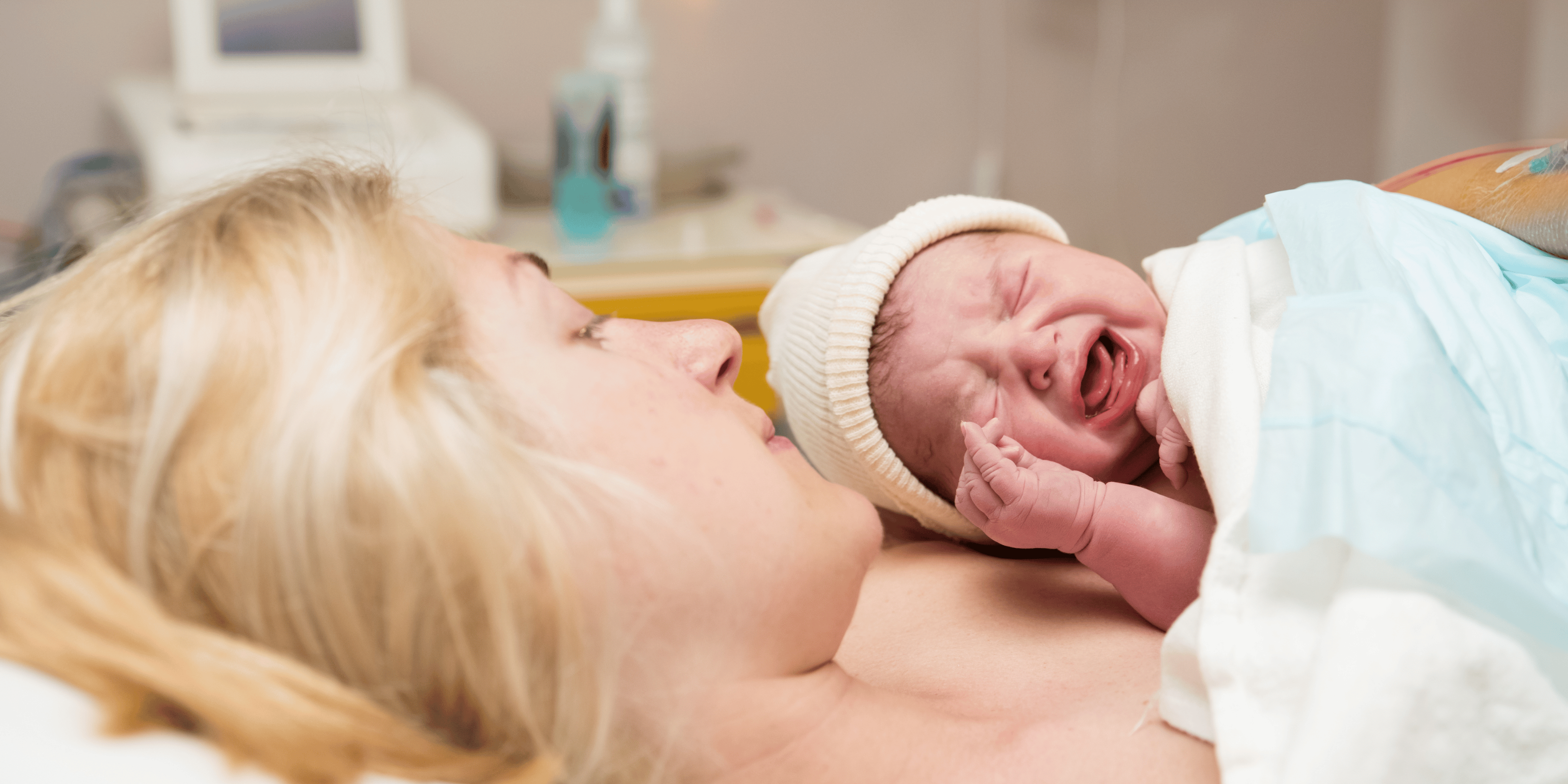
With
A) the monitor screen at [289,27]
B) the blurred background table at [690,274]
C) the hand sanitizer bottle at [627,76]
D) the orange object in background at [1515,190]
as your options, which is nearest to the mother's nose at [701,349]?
the orange object in background at [1515,190]

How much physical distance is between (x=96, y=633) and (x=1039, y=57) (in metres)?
2.26

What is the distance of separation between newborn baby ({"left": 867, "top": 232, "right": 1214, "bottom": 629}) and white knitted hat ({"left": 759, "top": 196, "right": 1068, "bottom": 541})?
0.05 feet

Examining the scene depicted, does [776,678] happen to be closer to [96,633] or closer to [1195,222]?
[96,633]

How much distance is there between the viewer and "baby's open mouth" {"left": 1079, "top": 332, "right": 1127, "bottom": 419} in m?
0.93

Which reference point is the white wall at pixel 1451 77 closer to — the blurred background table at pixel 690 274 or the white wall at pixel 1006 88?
the white wall at pixel 1006 88

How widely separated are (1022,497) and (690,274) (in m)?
1.00

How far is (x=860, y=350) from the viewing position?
3.27 feet

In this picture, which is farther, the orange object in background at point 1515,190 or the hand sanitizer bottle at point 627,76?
the hand sanitizer bottle at point 627,76

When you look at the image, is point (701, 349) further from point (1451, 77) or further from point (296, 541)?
point (1451, 77)

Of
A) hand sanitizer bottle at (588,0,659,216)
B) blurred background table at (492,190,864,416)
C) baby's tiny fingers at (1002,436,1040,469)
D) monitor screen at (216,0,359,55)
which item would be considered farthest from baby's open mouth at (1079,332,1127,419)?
monitor screen at (216,0,359,55)

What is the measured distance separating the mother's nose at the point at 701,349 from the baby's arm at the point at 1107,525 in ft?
0.73

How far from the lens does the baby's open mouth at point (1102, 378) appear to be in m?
0.93

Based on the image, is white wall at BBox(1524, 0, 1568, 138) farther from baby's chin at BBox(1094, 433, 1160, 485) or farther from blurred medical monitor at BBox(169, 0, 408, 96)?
blurred medical monitor at BBox(169, 0, 408, 96)

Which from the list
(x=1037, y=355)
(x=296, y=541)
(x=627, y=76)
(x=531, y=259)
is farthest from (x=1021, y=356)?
(x=627, y=76)
